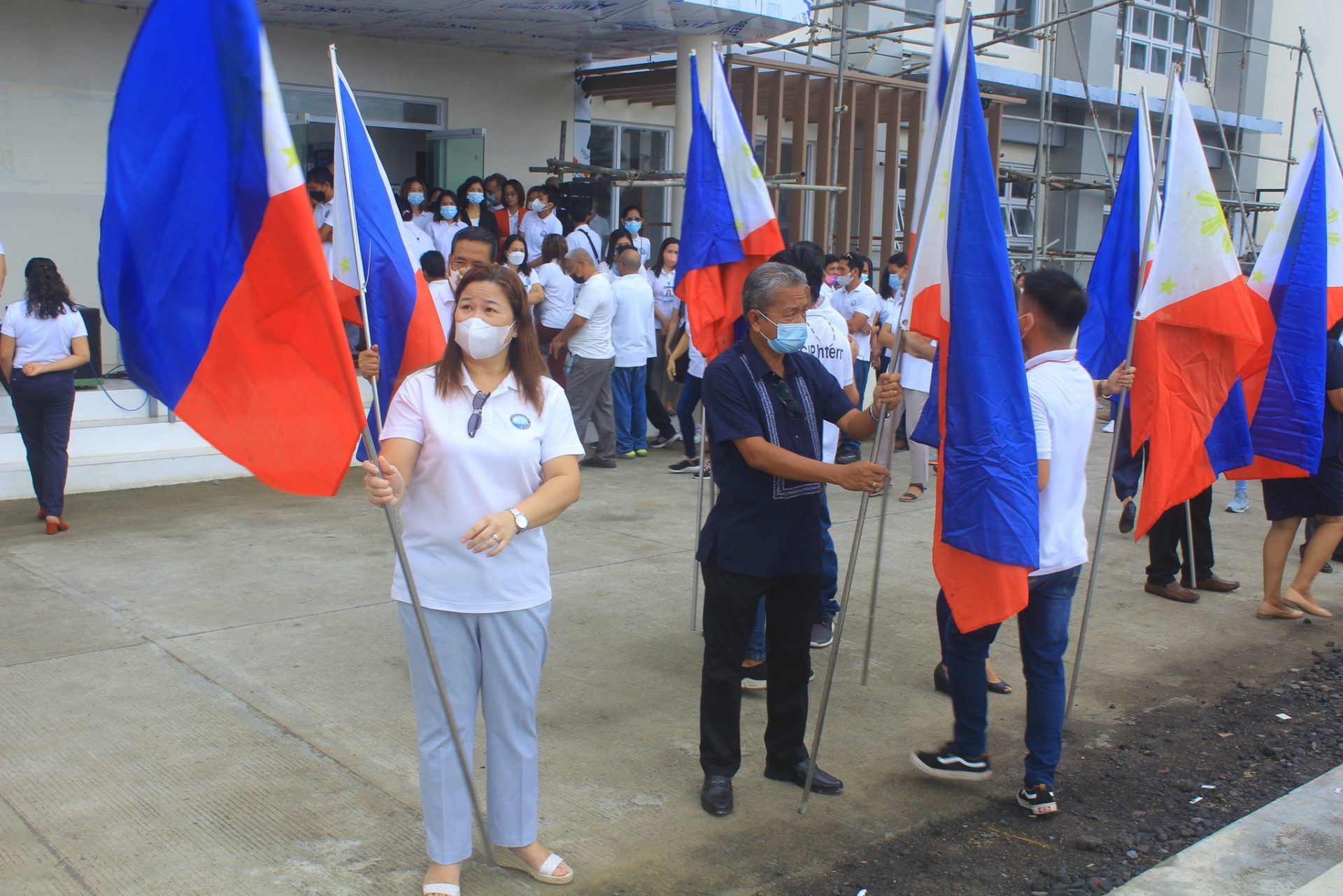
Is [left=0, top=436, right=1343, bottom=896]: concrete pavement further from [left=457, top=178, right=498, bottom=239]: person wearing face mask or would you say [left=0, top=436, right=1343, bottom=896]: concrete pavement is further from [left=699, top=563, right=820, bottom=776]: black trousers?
[left=457, top=178, right=498, bottom=239]: person wearing face mask

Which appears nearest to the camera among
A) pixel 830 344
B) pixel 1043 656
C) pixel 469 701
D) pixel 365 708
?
pixel 469 701

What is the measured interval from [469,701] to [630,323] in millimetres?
7948

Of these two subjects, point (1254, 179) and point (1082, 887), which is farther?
point (1254, 179)

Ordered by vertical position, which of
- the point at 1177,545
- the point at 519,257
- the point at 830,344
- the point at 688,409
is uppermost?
the point at 519,257

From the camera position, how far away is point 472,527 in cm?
335

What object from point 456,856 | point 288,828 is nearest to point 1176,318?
point 456,856

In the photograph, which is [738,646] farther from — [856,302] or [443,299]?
[856,302]

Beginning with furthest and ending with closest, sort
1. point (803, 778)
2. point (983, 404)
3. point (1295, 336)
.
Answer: point (1295, 336) → point (803, 778) → point (983, 404)

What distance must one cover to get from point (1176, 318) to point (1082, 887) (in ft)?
8.95

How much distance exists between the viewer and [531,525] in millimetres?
3377

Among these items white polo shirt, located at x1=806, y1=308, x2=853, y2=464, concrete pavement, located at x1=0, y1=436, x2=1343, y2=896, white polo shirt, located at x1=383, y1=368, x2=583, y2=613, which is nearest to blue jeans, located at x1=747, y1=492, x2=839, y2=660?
concrete pavement, located at x1=0, y1=436, x2=1343, y2=896

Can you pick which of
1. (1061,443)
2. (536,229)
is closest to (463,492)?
(1061,443)

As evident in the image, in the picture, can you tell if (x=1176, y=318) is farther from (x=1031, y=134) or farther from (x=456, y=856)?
(x=1031, y=134)

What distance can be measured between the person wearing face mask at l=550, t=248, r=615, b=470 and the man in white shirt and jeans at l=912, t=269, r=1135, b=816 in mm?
6824
